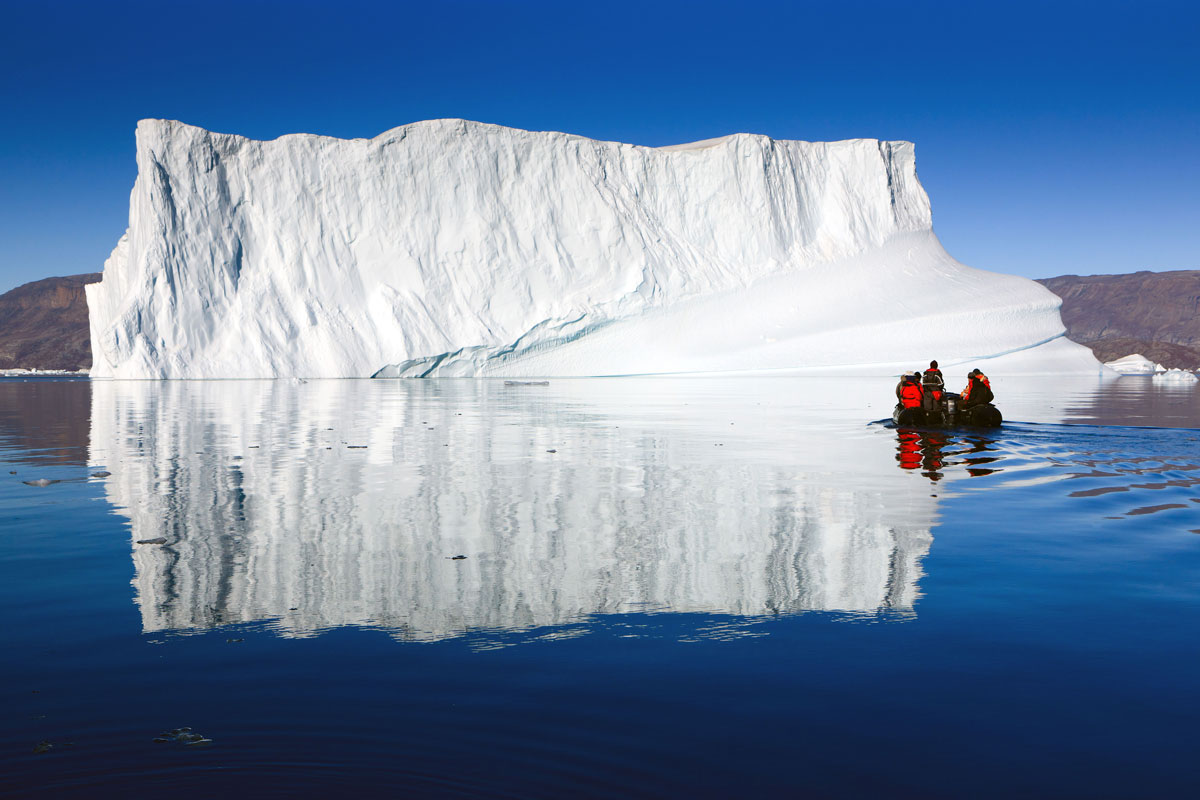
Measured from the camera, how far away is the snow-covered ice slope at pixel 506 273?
43.3 meters

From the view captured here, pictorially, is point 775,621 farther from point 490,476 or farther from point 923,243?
point 923,243

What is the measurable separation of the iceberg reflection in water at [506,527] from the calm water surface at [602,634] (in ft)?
0.11

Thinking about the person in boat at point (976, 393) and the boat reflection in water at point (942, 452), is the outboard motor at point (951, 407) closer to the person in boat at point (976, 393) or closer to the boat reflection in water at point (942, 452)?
the person in boat at point (976, 393)

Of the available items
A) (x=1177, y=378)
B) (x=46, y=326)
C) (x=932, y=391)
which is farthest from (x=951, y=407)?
(x=46, y=326)

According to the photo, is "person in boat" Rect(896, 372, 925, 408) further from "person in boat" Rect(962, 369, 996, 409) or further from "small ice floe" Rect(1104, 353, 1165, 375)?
"small ice floe" Rect(1104, 353, 1165, 375)

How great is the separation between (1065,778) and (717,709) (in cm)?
97

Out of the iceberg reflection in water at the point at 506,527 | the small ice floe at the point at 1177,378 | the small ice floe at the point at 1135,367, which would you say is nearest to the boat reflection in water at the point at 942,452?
the iceberg reflection in water at the point at 506,527

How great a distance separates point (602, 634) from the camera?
3.68 meters

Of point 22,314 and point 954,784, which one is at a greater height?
point 22,314

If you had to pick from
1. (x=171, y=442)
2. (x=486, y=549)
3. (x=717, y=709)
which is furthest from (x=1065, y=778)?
(x=171, y=442)

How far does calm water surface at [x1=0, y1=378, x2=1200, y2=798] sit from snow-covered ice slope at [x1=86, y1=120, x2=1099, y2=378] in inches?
1440

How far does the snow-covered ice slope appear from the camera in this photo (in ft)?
142

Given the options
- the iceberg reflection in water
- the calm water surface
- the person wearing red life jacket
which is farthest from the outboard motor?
the calm water surface

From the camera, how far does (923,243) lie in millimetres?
50750
